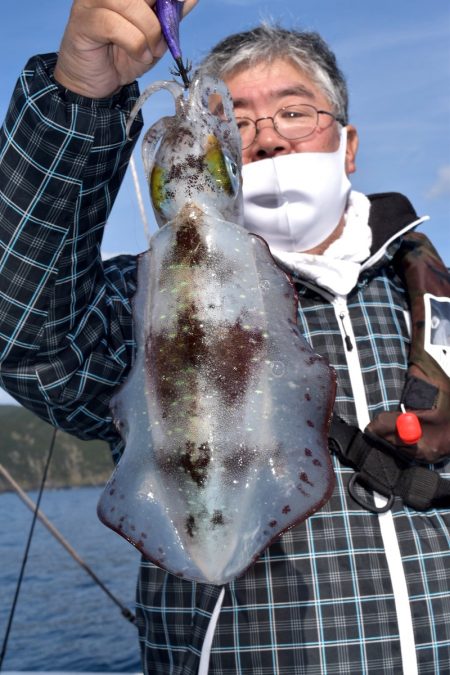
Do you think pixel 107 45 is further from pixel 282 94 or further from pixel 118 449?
pixel 118 449

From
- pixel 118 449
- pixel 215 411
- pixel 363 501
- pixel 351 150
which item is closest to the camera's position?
pixel 215 411

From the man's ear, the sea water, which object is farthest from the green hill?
the man's ear

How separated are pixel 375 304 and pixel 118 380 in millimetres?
1094

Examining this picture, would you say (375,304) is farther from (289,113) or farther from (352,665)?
(352,665)

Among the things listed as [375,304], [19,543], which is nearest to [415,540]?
[375,304]

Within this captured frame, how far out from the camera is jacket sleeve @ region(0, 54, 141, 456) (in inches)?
87.4

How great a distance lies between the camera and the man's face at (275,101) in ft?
10.0

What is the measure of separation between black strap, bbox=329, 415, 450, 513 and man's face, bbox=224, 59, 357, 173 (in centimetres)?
117

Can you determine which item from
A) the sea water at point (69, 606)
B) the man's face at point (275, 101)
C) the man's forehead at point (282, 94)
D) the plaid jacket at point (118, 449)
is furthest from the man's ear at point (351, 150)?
the sea water at point (69, 606)

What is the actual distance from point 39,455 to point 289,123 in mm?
97952

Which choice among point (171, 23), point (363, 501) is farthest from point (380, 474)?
point (171, 23)

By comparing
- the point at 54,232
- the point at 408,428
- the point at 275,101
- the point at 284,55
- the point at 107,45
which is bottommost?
the point at 408,428

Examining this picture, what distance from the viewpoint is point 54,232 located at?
233cm

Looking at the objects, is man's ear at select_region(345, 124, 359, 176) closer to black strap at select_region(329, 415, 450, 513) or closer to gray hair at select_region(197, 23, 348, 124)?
gray hair at select_region(197, 23, 348, 124)
